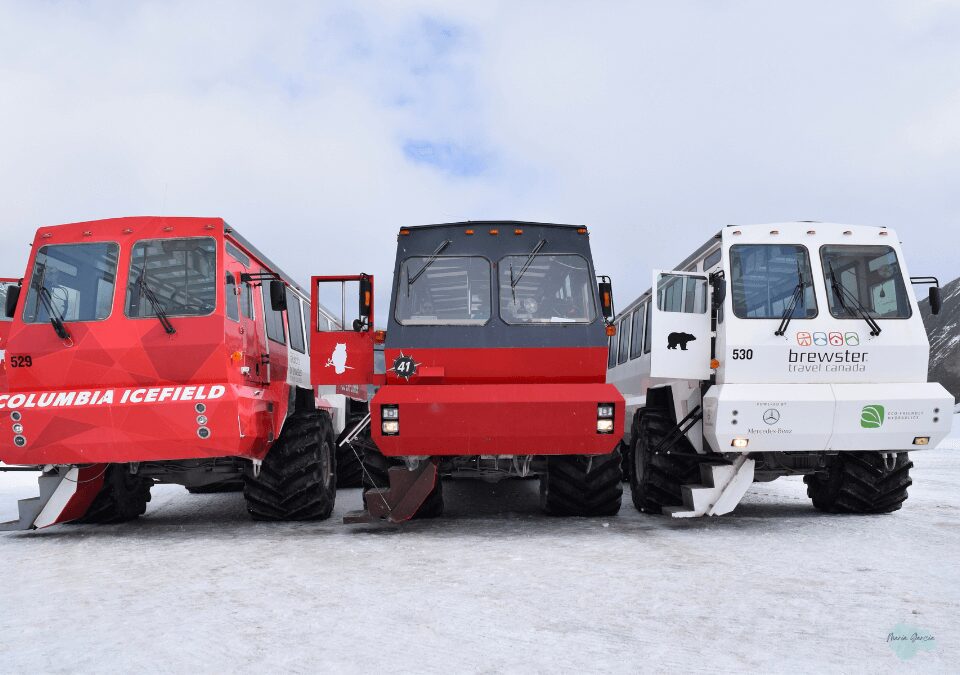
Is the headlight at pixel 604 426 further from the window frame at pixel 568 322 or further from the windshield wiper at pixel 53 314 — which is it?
the windshield wiper at pixel 53 314

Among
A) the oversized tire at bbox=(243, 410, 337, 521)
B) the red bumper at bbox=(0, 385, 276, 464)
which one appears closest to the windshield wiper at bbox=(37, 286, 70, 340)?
the red bumper at bbox=(0, 385, 276, 464)

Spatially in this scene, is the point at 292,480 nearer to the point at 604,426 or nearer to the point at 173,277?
the point at 173,277

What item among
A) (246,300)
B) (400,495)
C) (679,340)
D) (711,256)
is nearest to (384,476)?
(400,495)

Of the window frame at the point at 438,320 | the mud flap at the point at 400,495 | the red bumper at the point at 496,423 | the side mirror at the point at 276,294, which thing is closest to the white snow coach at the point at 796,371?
the red bumper at the point at 496,423

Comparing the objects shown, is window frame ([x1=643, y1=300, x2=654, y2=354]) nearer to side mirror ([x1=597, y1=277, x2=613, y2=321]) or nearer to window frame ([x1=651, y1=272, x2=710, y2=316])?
window frame ([x1=651, y1=272, x2=710, y2=316])

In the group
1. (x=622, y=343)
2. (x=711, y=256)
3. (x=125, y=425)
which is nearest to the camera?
(x=125, y=425)

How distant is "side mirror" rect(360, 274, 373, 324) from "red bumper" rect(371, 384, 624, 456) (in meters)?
0.93

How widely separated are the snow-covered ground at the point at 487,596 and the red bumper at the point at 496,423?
2.58 ft

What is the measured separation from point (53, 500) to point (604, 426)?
A: 204 inches

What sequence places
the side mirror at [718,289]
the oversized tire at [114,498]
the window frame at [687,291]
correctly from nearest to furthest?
the side mirror at [718,289]
the window frame at [687,291]
the oversized tire at [114,498]

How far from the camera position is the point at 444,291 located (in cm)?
839

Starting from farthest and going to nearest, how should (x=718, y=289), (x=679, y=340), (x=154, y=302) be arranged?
(x=679, y=340)
(x=718, y=289)
(x=154, y=302)

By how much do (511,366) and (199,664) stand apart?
4676 mm

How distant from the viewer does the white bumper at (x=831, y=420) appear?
26.4ft
